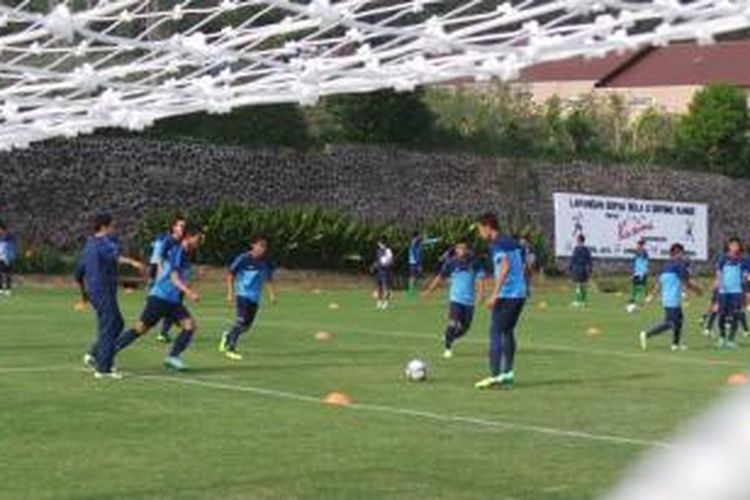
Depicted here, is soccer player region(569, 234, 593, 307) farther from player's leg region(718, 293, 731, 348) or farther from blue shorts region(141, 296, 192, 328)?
blue shorts region(141, 296, 192, 328)

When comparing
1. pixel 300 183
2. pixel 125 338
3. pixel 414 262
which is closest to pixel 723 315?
pixel 125 338

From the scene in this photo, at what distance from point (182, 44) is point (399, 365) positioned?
1192 centimetres

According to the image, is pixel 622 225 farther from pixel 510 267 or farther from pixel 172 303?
pixel 510 267

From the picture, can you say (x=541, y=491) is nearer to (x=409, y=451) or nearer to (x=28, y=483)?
(x=409, y=451)

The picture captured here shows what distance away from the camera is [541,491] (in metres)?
8.88

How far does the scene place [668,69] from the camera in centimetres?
8481

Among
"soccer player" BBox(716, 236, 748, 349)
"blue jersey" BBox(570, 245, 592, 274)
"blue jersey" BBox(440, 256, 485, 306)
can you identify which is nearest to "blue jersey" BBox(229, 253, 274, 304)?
"blue jersey" BBox(440, 256, 485, 306)

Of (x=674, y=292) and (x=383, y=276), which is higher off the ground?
(x=674, y=292)

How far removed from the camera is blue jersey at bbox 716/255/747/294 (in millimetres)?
22094

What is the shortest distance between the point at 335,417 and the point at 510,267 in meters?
3.55

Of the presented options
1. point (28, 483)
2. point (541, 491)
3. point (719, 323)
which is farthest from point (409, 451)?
point (719, 323)

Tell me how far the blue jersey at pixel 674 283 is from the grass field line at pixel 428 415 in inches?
333

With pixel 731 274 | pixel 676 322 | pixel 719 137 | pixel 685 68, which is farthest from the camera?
pixel 685 68

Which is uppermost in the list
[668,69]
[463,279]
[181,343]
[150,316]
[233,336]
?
[668,69]
